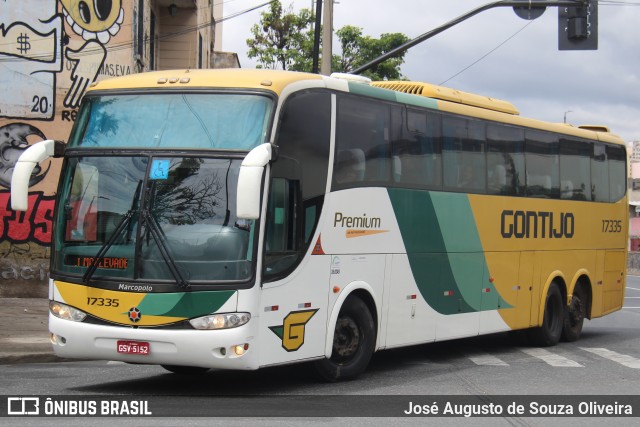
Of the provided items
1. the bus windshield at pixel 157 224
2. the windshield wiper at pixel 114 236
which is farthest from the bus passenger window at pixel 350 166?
the windshield wiper at pixel 114 236

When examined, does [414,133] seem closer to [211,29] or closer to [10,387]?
[10,387]

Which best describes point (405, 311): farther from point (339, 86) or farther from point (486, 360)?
point (339, 86)

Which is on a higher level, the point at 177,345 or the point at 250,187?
the point at 250,187

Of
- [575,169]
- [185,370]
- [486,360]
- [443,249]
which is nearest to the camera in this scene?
[185,370]

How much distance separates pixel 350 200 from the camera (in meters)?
11.7

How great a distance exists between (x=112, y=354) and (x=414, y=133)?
16.5 ft

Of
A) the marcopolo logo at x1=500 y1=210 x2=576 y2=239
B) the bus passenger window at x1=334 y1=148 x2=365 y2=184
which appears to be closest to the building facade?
the marcopolo logo at x1=500 y1=210 x2=576 y2=239

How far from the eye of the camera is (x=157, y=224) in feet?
32.9

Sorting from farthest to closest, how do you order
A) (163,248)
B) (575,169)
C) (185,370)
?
(575,169), (185,370), (163,248)

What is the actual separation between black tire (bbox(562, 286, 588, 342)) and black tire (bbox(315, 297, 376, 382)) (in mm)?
6643

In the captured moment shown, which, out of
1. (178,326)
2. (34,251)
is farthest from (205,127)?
(34,251)

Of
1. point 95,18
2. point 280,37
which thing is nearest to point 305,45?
point 280,37

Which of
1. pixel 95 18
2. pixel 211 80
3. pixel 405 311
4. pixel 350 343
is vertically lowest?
pixel 350 343

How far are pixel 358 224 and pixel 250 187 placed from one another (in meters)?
2.94
